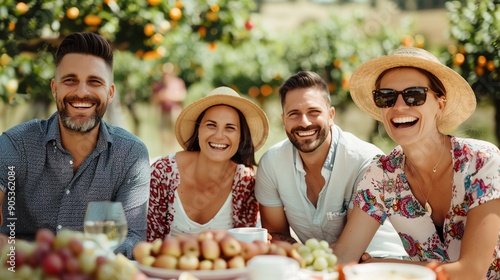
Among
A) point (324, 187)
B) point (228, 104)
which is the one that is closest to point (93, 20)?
point (228, 104)

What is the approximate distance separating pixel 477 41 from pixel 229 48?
5317mm

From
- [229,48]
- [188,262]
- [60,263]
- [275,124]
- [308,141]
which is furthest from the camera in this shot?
[275,124]

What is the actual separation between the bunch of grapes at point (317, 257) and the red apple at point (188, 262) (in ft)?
1.52

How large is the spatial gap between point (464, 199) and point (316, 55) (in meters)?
5.92

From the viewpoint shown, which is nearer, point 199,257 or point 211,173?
point 199,257

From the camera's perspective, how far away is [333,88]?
26.0 feet

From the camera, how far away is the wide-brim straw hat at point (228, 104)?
11.2ft

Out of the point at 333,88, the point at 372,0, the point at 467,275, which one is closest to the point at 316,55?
the point at 333,88

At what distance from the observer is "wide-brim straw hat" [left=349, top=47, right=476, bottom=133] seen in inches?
103

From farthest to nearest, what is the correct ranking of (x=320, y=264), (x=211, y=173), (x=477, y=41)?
(x=477, y=41), (x=211, y=173), (x=320, y=264)

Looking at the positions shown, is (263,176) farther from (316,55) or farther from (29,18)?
(316,55)

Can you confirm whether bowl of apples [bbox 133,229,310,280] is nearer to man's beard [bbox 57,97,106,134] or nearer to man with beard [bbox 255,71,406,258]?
man's beard [bbox 57,97,106,134]

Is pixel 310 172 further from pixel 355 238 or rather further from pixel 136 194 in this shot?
pixel 136 194

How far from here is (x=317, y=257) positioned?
2.05 m
